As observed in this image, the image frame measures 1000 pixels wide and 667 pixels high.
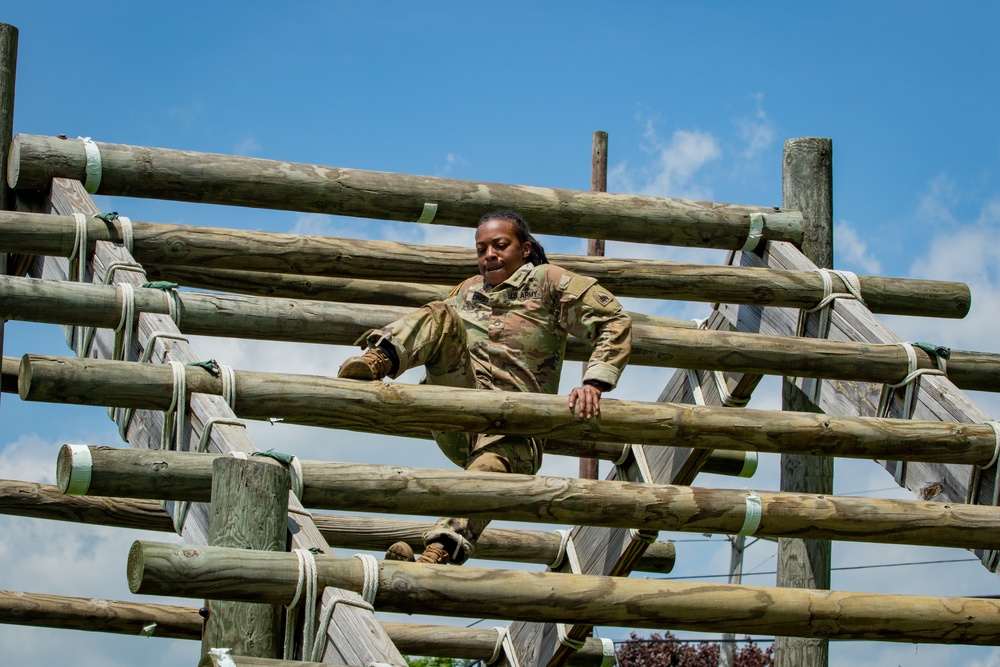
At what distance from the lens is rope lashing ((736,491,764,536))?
495 centimetres

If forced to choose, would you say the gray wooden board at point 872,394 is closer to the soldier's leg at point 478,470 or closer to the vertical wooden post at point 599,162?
the soldier's leg at point 478,470

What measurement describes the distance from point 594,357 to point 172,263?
222cm

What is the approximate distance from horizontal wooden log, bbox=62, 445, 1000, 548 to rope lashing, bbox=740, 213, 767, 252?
3.04 metres

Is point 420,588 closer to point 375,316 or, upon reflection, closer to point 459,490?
point 459,490

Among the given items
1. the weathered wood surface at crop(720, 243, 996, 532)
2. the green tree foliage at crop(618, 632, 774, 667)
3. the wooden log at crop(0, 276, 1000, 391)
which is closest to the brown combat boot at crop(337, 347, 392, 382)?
the wooden log at crop(0, 276, 1000, 391)

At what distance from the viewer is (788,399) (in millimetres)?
7777

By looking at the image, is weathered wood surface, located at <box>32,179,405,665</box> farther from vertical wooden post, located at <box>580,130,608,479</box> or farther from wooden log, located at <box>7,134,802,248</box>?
vertical wooden post, located at <box>580,130,608,479</box>

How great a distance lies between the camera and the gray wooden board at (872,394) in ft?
20.5

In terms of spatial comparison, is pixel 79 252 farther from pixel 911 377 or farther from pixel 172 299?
pixel 911 377

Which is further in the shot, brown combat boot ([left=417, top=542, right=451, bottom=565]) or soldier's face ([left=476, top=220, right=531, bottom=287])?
soldier's face ([left=476, top=220, right=531, bottom=287])

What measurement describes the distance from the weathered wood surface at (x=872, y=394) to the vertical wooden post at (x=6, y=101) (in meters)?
3.84

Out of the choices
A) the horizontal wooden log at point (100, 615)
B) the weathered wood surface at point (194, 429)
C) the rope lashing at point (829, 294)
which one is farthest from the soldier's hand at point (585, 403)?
the rope lashing at point (829, 294)

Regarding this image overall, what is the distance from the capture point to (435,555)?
5547 mm

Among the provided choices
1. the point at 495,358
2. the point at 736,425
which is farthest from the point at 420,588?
the point at 495,358
